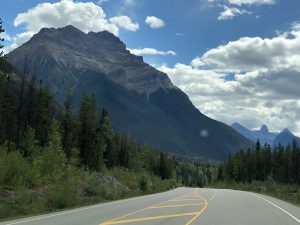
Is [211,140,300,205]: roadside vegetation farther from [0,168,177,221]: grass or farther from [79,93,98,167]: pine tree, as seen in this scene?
[0,168,177,221]: grass

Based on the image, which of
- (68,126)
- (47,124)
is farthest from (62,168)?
(47,124)

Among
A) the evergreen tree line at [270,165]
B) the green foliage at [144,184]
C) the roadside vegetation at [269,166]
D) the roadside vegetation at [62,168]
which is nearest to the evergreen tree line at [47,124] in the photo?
the roadside vegetation at [62,168]

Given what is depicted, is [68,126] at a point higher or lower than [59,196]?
higher

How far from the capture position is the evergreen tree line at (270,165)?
473 feet

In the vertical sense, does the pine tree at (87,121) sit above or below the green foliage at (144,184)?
above

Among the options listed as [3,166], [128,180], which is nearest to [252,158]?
[128,180]

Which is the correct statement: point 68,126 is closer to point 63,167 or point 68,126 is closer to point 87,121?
point 87,121

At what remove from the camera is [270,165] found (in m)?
152

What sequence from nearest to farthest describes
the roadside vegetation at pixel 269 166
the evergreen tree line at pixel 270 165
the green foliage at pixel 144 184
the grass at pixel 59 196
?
the grass at pixel 59 196 → the green foliage at pixel 144 184 → the roadside vegetation at pixel 269 166 → the evergreen tree line at pixel 270 165

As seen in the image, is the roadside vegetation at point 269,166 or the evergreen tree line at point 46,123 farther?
the roadside vegetation at point 269,166

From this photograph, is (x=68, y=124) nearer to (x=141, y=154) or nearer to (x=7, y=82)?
(x=7, y=82)

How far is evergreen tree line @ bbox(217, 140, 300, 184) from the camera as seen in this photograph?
14425 centimetres

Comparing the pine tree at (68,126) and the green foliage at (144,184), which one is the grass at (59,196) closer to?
the green foliage at (144,184)

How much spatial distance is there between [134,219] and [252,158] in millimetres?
141157
